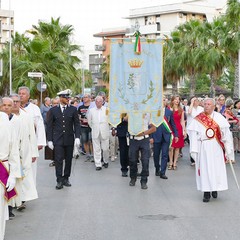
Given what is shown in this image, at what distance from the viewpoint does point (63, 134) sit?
12508 millimetres

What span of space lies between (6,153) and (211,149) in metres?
4.79

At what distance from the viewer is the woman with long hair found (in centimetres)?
1614

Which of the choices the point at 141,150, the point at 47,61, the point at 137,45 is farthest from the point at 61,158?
the point at 47,61

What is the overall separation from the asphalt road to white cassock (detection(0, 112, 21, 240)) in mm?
954

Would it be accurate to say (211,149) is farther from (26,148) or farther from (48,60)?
(48,60)

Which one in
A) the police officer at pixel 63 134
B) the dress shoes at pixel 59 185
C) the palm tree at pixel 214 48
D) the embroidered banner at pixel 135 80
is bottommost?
the dress shoes at pixel 59 185

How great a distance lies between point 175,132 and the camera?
15.4m

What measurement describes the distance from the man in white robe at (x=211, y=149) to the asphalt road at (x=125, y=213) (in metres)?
0.36

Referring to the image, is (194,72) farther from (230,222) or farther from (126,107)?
(230,222)

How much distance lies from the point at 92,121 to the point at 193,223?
802cm

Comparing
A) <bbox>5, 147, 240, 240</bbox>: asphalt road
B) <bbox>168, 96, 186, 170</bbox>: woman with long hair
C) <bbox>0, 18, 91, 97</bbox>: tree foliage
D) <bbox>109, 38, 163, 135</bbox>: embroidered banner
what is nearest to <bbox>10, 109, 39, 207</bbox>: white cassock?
<bbox>5, 147, 240, 240</bbox>: asphalt road

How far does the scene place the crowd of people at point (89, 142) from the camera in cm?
742

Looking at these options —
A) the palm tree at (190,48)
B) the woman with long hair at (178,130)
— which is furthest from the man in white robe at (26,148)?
the palm tree at (190,48)

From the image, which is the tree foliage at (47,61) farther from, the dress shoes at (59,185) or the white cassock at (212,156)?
the white cassock at (212,156)
